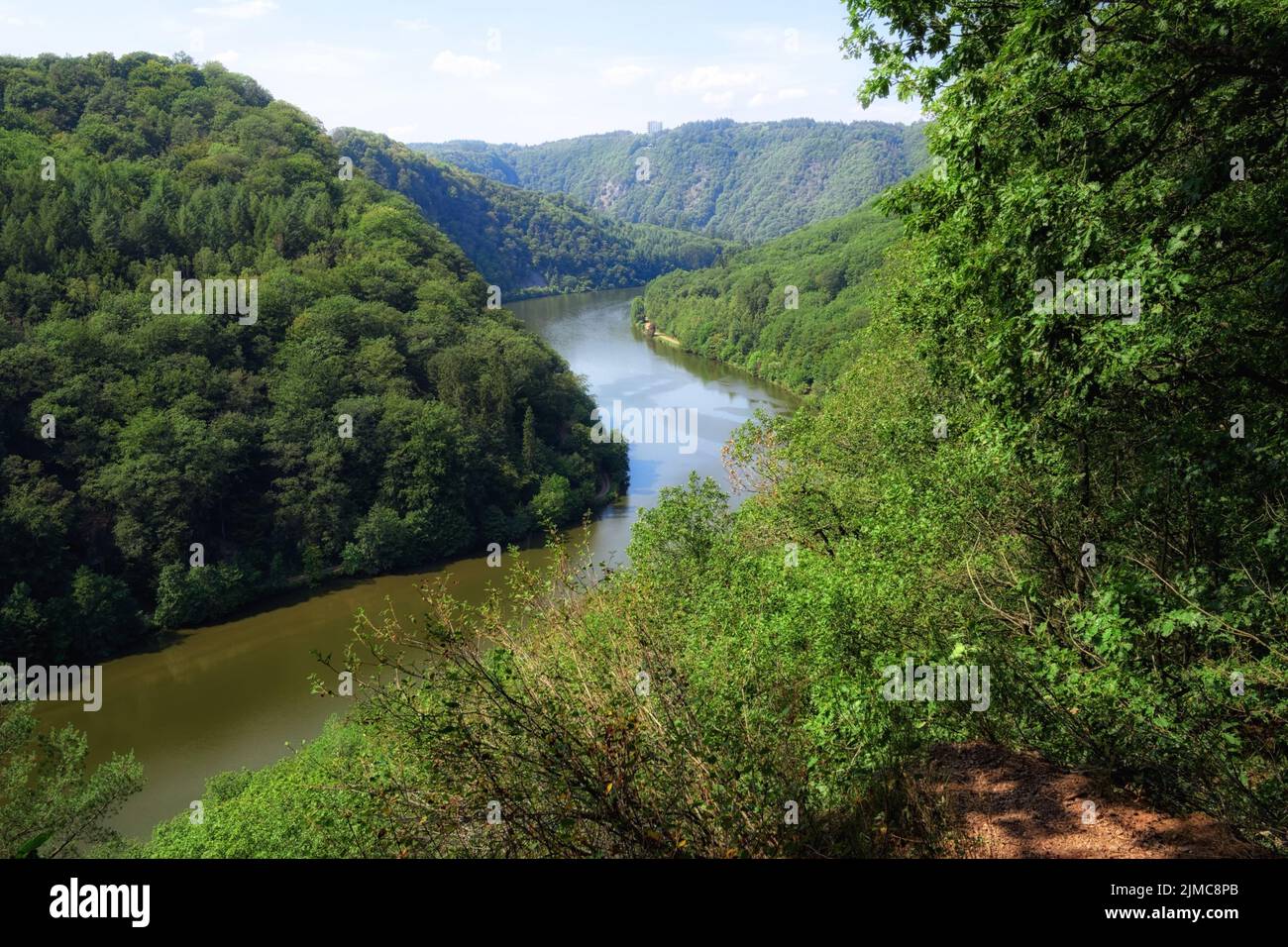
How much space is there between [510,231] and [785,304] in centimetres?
9628

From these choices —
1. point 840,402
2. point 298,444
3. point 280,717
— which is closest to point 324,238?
point 298,444

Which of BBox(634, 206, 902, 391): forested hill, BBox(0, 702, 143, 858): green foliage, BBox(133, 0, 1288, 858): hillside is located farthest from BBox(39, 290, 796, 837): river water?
BBox(634, 206, 902, 391): forested hill

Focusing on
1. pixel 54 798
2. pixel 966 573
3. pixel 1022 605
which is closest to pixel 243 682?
pixel 54 798

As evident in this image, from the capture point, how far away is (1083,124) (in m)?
7.50

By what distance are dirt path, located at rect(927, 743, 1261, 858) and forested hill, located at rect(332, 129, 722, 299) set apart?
147835mm

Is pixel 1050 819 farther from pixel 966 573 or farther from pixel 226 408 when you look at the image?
pixel 226 408

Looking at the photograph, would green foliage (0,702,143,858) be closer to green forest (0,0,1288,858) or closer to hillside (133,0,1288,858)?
green forest (0,0,1288,858)

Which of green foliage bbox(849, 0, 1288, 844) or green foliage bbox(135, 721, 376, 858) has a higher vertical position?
green foliage bbox(849, 0, 1288, 844)

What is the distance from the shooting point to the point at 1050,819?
342 inches

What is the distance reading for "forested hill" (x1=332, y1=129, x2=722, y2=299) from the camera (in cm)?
16025

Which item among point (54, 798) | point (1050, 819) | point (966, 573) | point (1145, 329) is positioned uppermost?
point (1145, 329)

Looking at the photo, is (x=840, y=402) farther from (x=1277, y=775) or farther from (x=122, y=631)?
(x=122, y=631)
